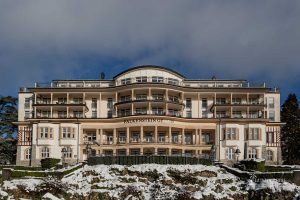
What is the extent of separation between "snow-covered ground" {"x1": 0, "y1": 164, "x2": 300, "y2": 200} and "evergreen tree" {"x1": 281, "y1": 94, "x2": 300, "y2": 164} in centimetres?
3124

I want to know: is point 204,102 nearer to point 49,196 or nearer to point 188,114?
point 188,114

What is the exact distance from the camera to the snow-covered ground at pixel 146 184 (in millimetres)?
45281

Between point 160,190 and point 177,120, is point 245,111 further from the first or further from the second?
point 160,190

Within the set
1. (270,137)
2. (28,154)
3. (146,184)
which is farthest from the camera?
(270,137)

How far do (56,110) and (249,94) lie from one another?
3503 cm

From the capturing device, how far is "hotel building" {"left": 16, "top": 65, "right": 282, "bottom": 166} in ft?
268

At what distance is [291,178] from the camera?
158 feet

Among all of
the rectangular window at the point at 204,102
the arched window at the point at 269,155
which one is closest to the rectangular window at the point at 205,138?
the rectangular window at the point at 204,102

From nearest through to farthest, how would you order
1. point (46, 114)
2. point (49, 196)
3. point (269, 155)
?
1. point (49, 196)
2. point (269, 155)
3. point (46, 114)

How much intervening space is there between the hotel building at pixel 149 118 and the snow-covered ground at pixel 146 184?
22.5 m

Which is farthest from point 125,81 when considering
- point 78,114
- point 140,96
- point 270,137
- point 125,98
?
point 270,137

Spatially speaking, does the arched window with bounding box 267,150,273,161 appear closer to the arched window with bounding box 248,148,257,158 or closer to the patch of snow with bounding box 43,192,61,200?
the arched window with bounding box 248,148,257,158

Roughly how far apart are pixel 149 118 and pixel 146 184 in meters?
31.6

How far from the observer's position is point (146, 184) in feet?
165
